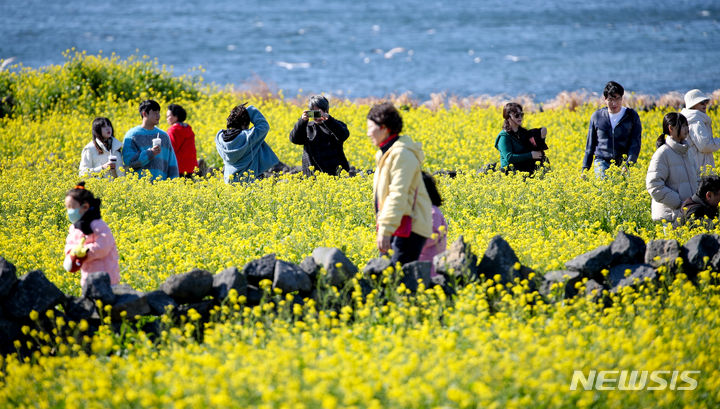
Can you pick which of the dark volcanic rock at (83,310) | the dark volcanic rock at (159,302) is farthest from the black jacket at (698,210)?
the dark volcanic rock at (83,310)

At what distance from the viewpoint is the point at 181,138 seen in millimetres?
11219

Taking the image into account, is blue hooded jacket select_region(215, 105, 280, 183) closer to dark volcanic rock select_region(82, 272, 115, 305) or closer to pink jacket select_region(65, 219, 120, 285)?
pink jacket select_region(65, 219, 120, 285)

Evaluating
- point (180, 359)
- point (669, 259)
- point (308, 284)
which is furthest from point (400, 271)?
point (669, 259)

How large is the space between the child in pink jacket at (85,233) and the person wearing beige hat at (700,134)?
6847mm

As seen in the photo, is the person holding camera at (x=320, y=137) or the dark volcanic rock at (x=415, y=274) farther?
the person holding camera at (x=320, y=137)

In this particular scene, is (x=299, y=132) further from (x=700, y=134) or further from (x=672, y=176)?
(x=700, y=134)

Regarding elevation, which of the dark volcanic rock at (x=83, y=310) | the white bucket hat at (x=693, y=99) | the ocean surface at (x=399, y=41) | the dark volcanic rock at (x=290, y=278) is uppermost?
the ocean surface at (x=399, y=41)

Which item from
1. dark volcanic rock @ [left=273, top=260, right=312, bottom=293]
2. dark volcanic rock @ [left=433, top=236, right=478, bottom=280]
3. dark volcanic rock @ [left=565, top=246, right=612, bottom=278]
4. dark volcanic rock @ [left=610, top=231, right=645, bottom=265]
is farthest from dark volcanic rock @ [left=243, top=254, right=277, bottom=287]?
dark volcanic rock @ [left=610, top=231, right=645, bottom=265]

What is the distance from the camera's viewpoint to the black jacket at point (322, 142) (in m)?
10.2

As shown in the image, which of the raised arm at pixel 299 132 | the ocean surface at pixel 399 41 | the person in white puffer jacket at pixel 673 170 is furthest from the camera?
the ocean surface at pixel 399 41

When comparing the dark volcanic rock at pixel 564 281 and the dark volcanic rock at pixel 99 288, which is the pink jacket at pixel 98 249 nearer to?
the dark volcanic rock at pixel 99 288

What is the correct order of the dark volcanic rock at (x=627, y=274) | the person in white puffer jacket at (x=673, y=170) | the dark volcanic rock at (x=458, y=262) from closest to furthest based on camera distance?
the dark volcanic rock at (x=458, y=262) → the dark volcanic rock at (x=627, y=274) → the person in white puffer jacket at (x=673, y=170)

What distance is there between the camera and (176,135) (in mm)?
11164

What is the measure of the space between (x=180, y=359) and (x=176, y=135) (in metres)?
6.38
